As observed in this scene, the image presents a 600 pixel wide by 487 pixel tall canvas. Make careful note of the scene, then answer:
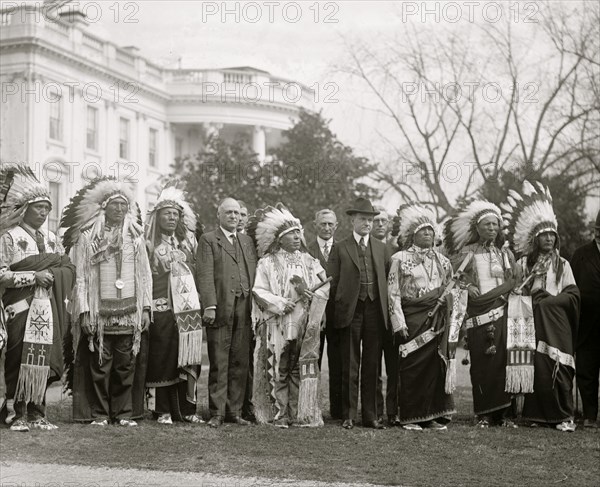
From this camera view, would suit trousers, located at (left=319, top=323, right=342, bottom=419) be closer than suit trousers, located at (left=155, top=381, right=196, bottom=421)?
No

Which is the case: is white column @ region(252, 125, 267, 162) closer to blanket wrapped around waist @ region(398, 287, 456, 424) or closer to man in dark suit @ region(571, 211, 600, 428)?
man in dark suit @ region(571, 211, 600, 428)

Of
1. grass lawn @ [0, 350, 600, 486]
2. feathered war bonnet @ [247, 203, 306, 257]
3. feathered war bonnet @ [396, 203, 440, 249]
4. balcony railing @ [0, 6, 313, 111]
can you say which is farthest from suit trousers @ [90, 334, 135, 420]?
balcony railing @ [0, 6, 313, 111]

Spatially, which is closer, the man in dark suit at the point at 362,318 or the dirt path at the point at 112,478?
the dirt path at the point at 112,478

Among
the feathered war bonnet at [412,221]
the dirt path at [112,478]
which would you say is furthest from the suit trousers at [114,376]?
the feathered war bonnet at [412,221]

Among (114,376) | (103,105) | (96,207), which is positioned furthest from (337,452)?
(103,105)

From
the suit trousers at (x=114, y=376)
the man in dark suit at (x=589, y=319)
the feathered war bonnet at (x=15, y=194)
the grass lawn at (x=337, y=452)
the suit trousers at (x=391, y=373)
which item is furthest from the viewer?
the man in dark suit at (x=589, y=319)

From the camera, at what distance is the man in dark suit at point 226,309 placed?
8.77 m

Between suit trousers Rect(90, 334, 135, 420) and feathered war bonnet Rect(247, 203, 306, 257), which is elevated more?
feathered war bonnet Rect(247, 203, 306, 257)

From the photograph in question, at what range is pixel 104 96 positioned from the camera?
36.4 m

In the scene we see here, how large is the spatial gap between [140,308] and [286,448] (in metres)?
2.06

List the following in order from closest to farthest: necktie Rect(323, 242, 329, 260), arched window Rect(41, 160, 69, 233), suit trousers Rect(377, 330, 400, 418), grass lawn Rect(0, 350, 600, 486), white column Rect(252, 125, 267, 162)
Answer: grass lawn Rect(0, 350, 600, 486) < suit trousers Rect(377, 330, 400, 418) < necktie Rect(323, 242, 329, 260) < arched window Rect(41, 160, 69, 233) < white column Rect(252, 125, 267, 162)

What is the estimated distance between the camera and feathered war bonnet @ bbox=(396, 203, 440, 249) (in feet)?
29.4

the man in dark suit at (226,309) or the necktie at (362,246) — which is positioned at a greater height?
the necktie at (362,246)

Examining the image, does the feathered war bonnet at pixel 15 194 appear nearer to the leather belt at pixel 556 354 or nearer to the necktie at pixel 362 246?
the necktie at pixel 362 246
